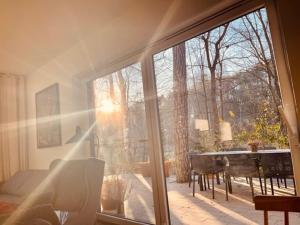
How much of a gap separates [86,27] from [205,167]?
218 cm

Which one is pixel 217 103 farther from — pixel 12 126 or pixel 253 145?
pixel 12 126

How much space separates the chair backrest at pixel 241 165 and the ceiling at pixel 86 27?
1.39 m

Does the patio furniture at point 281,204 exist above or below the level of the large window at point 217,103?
below

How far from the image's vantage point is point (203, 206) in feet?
8.43

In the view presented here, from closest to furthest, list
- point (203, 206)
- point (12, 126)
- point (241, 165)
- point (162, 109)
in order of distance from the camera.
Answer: point (241, 165)
point (203, 206)
point (162, 109)
point (12, 126)

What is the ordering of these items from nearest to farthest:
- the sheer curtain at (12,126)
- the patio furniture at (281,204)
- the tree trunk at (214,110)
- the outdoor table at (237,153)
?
1. the patio furniture at (281,204)
2. the outdoor table at (237,153)
3. the tree trunk at (214,110)
4. the sheer curtain at (12,126)

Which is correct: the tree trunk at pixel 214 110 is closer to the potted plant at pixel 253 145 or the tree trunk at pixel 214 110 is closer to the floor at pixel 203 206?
the potted plant at pixel 253 145

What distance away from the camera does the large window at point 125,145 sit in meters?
3.08

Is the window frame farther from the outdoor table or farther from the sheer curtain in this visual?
the sheer curtain

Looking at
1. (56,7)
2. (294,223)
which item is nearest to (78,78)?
(56,7)

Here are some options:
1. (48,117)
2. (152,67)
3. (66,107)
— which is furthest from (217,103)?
(48,117)

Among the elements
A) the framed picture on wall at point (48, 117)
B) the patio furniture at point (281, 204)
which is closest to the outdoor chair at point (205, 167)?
the patio furniture at point (281, 204)

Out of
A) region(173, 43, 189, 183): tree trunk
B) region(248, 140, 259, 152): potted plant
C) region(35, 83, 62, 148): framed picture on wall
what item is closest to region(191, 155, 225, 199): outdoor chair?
region(173, 43, 189, 183): tree trunk

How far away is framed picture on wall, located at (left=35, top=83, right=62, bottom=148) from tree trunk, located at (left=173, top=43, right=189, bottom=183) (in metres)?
2.11
